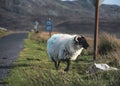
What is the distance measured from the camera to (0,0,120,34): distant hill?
112938 mm

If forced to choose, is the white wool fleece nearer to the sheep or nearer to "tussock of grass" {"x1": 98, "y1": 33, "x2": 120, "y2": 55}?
the sheep

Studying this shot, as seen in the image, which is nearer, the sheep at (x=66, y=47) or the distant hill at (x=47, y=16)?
the sheep at (x=66, y=47)

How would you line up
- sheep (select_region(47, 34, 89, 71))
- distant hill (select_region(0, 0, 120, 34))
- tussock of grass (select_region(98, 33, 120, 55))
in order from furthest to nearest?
distant hill (select_region(0, 0, 120, 34))
tussock of grass (select_region(98, 33, 120, 55))
sheep (select_region(47, 34, 89, 71))

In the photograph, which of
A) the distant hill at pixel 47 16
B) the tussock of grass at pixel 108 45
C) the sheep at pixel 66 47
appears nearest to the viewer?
the sheep at pixel 66 47

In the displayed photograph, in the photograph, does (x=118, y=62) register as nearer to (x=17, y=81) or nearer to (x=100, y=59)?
(x=100, y=59)

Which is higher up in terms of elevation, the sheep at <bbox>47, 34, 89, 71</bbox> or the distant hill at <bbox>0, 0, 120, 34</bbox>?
the sheep at <bbox>47, 34, 89, 71</bbox>

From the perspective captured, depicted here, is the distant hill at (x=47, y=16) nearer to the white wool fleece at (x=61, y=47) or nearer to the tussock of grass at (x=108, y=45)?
the tussock of grass at (x=108, y=45)

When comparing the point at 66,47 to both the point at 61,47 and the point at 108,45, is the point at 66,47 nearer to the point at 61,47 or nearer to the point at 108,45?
the point at 61,47

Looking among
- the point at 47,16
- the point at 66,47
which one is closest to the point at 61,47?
the point at 66,47

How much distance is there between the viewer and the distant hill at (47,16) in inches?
4446

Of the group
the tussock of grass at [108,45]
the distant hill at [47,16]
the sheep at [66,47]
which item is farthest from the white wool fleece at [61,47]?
the distant hill at [47,16]

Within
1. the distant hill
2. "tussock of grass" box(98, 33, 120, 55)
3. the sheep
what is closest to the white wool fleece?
the sheep

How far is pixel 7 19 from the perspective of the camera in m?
134

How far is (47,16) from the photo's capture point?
15025cm
